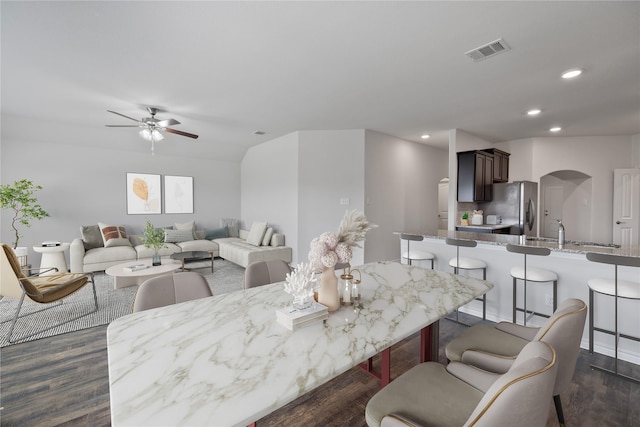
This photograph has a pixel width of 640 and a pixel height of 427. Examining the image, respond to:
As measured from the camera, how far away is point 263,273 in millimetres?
2143

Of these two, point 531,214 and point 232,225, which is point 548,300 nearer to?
point 531,214

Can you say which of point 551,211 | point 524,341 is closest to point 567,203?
point 551,211

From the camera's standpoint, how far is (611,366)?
7.30 feet

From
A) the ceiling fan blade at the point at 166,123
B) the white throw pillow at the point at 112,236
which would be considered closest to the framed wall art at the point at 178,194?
the white throw pillow at the point at 112,236

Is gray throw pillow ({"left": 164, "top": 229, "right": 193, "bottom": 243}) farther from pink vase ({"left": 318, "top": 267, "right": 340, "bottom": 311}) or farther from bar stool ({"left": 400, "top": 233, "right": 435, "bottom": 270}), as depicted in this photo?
pink vase ({"left": 318, "top": 267, "right": 340, "bottom": 311})

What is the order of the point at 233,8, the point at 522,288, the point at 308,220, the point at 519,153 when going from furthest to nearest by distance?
the point at 519,153
the point at 308,220
the point at 522,288
the point at 233,8

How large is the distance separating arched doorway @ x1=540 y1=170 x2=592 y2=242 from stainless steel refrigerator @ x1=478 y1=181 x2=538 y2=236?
1247 millimetres

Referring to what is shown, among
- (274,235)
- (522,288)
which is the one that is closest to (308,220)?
(274,235)

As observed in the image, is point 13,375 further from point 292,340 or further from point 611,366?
point 611,366

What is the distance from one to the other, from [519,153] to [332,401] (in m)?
6.40

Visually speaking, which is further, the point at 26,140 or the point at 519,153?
the point at 519,153

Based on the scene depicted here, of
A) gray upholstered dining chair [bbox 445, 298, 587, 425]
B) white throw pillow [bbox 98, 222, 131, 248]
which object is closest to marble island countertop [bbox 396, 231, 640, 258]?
gray upholstered dining chair [bbox 445, 298, 587, 425]

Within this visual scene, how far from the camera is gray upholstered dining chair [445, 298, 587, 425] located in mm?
1114

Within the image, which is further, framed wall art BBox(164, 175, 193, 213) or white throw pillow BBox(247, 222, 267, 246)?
framed wall art BBox(164, 175, 193, 213)
